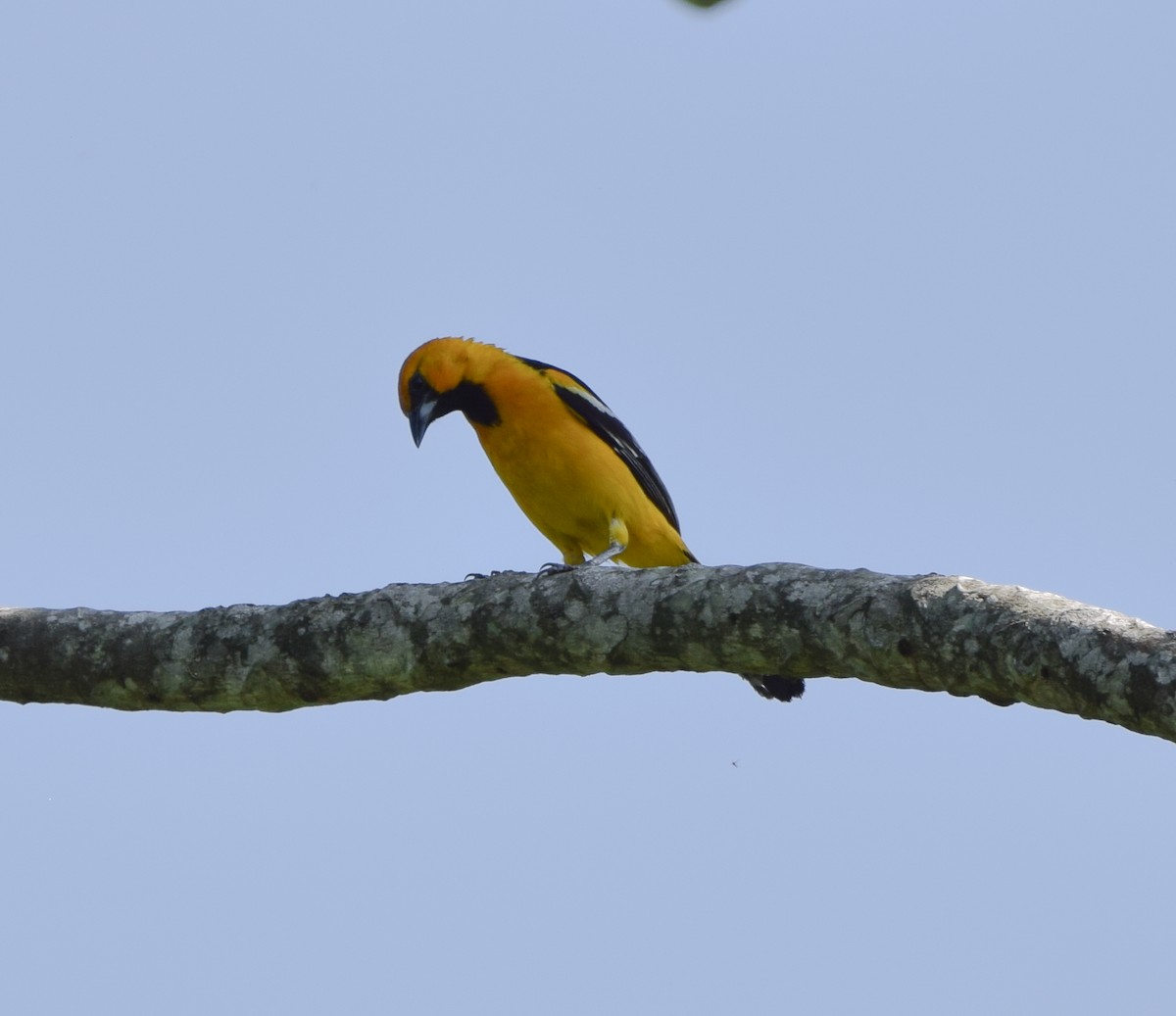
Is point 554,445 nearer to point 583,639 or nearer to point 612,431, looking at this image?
point 612,431

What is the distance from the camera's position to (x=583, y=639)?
4285 mm

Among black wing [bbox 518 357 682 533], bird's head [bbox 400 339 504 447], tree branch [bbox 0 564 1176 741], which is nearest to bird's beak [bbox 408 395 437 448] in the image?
bird's head [bbox 400 339 504 447]

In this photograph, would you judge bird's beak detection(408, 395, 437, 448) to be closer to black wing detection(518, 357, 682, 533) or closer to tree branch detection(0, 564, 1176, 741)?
black wing detection(518, 357, 682, 533)

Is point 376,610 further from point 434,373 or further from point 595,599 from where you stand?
point 434,373

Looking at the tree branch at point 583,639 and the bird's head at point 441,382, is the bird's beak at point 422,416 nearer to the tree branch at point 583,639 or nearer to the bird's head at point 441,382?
the bird's head at point 441,382

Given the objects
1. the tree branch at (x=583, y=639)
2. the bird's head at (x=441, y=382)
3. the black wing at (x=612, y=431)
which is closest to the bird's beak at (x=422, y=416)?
the bird's head at (x=441, y=382)

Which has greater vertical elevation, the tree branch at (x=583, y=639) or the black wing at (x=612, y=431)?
the black wing at (x=612, y=431)

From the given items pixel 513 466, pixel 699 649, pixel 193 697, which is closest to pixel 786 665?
pixel 699 649

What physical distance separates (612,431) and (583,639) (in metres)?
3.23

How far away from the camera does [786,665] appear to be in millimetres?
4020

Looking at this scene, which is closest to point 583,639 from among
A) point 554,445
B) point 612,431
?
point 554,445

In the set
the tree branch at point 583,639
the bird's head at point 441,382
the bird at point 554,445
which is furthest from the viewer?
the bird's head at point 441,382

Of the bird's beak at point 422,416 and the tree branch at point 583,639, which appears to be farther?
the bird's beak at point 422,416

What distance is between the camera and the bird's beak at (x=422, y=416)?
7316 millimetres
